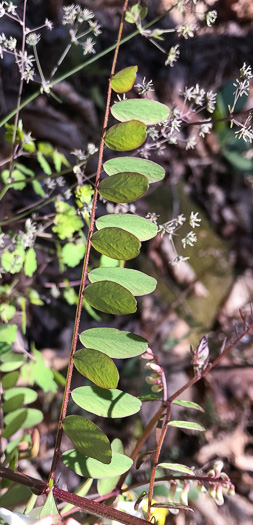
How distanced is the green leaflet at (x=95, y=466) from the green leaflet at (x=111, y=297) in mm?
200

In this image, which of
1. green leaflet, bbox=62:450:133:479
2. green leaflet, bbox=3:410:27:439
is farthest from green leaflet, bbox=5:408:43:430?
green leaflet, bbox=62:450:133:479

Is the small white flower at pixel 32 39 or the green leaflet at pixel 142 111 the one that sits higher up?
the small white flower at pixel 32 39

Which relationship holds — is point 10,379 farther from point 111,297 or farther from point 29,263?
point 111,297

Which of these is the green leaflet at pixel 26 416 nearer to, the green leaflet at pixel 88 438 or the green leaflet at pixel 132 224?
the green leaflet at pixel 88 438

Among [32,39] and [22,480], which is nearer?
[22,480]

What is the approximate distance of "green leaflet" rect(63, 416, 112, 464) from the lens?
1.85 feet

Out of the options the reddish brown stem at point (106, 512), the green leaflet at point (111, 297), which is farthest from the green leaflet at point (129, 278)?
the reddish brown stem at point (106, 512)

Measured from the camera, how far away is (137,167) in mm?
625

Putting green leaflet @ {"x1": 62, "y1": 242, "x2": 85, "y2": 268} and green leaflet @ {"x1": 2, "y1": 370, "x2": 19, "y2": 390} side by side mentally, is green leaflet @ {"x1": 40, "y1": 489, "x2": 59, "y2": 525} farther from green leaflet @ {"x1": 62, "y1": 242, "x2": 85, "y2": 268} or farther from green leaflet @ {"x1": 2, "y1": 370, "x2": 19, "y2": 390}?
green leaflet @ {"x1": 62, "y1": 242, "x2": 85, "y2": 268}

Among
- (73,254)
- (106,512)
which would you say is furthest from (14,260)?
(106,512)

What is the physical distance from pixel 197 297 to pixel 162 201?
16.1 inches

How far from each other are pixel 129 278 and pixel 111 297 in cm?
5

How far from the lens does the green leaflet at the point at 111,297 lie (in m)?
0.57

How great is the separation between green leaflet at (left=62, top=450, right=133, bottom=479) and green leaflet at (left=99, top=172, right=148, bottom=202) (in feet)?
1.08
